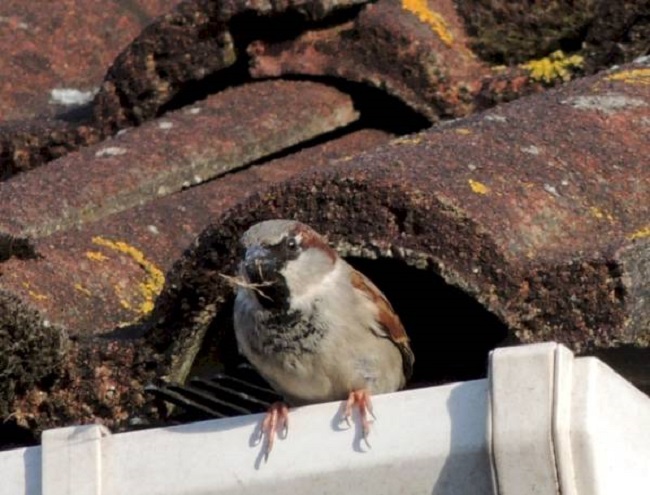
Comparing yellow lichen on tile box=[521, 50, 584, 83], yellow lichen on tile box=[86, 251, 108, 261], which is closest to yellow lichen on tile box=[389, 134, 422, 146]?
yellow lichen on tile box=[86, 251, 108, 261]

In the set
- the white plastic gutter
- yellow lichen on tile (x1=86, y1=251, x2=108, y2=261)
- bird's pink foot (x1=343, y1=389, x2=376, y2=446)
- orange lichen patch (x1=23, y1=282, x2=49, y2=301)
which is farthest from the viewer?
yellow lichen on tile (x1=86, y1=251, x2=108, y2=261)

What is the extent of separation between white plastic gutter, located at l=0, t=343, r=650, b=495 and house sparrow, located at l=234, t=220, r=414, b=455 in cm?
41

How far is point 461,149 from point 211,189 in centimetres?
86

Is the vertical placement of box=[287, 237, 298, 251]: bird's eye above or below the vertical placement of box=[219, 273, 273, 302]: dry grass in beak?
above

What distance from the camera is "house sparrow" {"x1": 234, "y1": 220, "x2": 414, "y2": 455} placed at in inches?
122

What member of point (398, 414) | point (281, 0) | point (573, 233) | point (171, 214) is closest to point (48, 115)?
point (281, 0)

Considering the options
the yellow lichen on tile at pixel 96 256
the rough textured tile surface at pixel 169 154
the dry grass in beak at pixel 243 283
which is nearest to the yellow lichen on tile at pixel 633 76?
the rough textured tile surface at pixel 169 154

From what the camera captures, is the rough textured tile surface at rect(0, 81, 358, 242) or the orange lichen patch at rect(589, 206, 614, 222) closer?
the orange lichen patch at rect(589, 206, 614, 222)

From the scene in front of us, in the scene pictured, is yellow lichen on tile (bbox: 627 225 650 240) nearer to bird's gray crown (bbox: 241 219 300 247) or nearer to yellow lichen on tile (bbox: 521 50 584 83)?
bird's gray crown (bbox: 241 219 300 247)

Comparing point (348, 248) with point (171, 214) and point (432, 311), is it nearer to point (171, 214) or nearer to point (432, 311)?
point (432, 311)

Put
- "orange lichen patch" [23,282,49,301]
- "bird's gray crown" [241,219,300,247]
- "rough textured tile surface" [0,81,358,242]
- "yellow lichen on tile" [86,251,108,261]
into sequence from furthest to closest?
"rough textured tile surface" [0,81,358,242], "yellow lichen on tile" [86,251,108,261], "orange lichen patch" [23,282,49,301], "bird's gray crown" [241,219,300,247]

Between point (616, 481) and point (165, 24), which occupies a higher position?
point (616, 481)

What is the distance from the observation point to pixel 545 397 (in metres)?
2.41

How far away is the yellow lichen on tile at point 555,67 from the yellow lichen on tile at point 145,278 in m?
1.05
